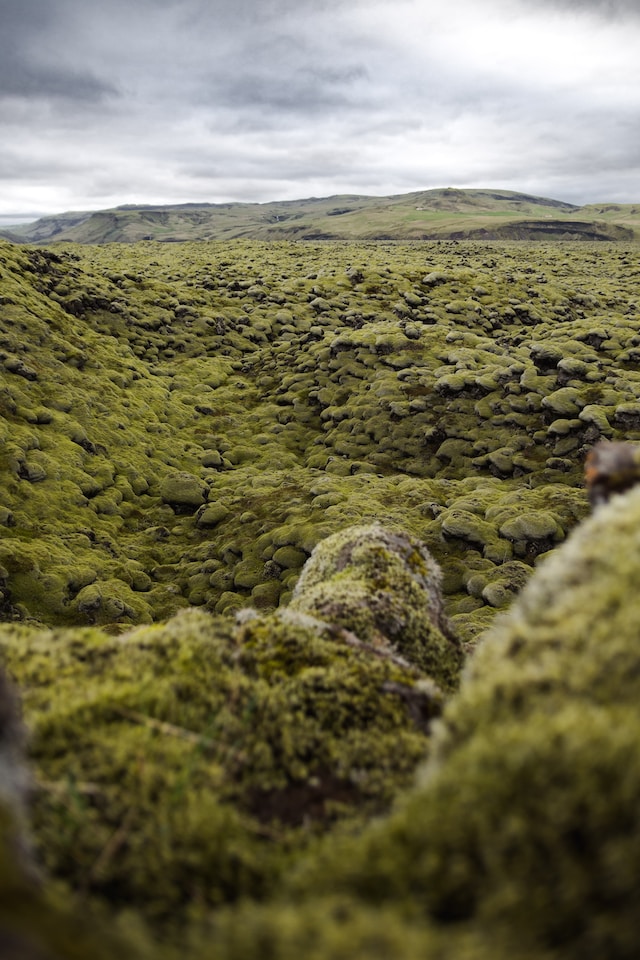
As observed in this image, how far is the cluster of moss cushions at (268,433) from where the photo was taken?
29031mm

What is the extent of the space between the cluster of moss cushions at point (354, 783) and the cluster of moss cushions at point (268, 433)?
54.1ft

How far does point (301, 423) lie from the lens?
4959 cm

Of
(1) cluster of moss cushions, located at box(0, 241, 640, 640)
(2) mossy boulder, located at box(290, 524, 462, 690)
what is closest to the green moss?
(2) mossy boulder, located at box(290, 524, 462, 690)

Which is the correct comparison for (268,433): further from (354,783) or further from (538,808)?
(538,808)

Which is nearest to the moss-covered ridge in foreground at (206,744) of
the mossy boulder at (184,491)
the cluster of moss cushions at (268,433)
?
the cluster of moss cushions at (268,433)

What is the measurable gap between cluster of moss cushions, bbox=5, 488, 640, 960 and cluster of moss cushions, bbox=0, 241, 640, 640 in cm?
1648

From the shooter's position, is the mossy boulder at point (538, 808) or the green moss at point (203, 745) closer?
the mossy boulder at point (538, 808)

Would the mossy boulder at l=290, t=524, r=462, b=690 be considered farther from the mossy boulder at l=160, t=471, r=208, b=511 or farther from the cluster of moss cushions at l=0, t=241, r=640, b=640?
the mossy boulder at l=160, t=471, r=208, b=511

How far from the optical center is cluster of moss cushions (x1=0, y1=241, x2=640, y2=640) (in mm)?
29031

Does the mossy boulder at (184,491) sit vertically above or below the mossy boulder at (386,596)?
below

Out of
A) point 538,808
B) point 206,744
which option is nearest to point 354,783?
point 206,744

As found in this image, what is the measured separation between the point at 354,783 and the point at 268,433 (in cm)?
4346

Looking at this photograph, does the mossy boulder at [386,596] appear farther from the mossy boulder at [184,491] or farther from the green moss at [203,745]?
the mossy boulder at [184,491]

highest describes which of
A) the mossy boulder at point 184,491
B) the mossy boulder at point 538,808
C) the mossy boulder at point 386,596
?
the mossy boulder at point 538,808
